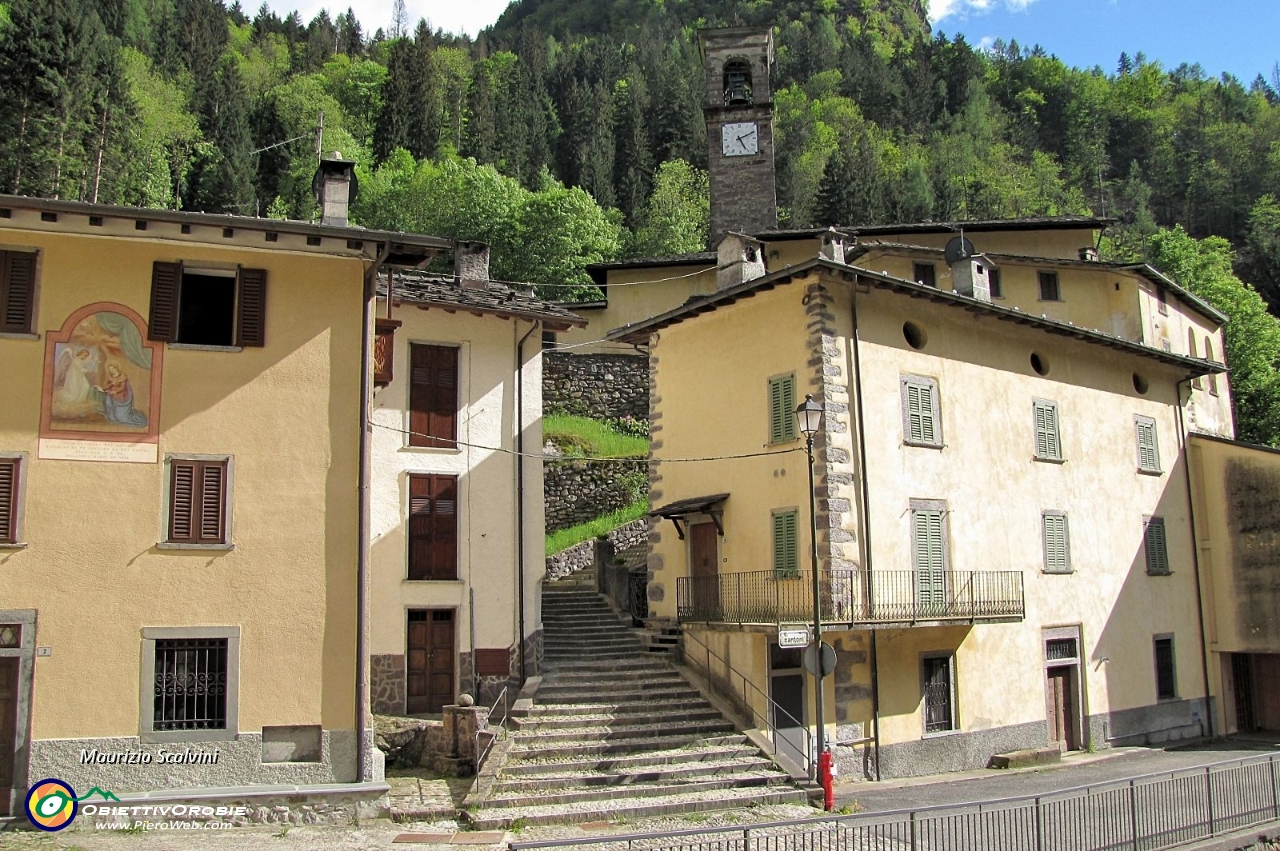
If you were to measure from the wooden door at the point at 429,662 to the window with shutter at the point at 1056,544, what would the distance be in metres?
11.8

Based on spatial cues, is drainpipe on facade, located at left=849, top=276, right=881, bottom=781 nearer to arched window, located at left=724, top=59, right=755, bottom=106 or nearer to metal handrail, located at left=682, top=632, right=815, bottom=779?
metal handrail, located at left=682, top=632, right=815, bottom=779

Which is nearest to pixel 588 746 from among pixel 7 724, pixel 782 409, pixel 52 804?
pixel 782 409

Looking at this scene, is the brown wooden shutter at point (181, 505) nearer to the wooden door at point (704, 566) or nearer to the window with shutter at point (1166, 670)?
the wooden door at point (704, 566)

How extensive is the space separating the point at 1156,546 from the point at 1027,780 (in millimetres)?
8821

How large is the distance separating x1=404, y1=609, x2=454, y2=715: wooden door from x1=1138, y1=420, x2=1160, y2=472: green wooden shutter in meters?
16.0

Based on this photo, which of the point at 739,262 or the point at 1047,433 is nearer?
the point at 739,262

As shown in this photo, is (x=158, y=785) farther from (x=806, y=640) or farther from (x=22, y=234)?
(x=806, y=640)

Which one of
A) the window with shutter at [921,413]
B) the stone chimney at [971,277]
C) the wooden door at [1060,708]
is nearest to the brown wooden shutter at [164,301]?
the window with shutter at [921,413]

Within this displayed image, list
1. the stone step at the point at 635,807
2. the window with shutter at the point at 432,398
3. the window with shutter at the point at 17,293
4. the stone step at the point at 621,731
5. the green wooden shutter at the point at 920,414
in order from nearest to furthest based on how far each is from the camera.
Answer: the window with shutter at the point at 17,293 → the stone step at the point at 635,807 → the stone step at the point at 621,731 → the green wooden shutter at the point at 920,414 → the window with shutter at the point at 432,398

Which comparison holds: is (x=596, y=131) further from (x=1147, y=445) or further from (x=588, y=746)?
(x=588, y=746)

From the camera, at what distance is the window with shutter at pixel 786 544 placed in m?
19.4

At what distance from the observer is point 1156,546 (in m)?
25.5

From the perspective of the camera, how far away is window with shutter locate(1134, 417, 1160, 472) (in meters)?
25.6

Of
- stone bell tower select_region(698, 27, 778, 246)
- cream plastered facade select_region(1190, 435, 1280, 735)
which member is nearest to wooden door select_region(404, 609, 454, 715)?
cream plastered facade select_region(1190, 435, 1280, 735)
